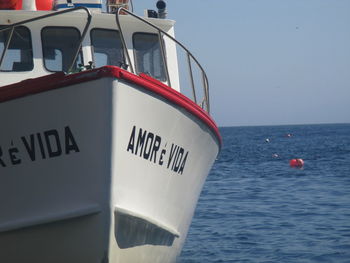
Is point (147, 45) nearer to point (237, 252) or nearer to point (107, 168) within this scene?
point (107, 168)

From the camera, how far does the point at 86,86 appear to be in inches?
263

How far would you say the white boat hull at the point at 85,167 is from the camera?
676 cm

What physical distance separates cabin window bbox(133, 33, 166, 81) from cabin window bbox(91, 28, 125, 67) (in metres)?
0.35

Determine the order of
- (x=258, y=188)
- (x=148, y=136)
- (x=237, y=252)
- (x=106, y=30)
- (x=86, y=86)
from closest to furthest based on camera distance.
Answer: (x=86, y=86) < (x=148, y=136) < (x=106, y=30) < (x=237, y=252) < (x=258, y=188)

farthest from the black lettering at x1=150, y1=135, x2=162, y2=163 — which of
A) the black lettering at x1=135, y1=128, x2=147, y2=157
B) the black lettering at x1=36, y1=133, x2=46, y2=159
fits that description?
the black lettering at x1=36, y1=133, x2=46, y2=159

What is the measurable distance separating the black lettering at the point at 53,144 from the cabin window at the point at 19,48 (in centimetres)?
192

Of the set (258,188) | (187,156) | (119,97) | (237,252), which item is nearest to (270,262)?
(237,252)

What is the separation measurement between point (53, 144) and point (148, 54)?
2.72 meters

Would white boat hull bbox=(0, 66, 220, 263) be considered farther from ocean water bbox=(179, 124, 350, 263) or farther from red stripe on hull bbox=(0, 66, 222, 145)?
ocean water bbox=(179, 124, 350, 263)

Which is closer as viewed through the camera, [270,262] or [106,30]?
[106,30]

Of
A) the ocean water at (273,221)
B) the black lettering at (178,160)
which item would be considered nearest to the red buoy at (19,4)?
the black lettering at (178,160)

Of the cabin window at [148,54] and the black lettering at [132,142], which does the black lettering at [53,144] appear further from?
the cabin window at [148,54]

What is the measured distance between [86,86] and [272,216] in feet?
31.6

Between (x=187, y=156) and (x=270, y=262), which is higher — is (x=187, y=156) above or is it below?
above
